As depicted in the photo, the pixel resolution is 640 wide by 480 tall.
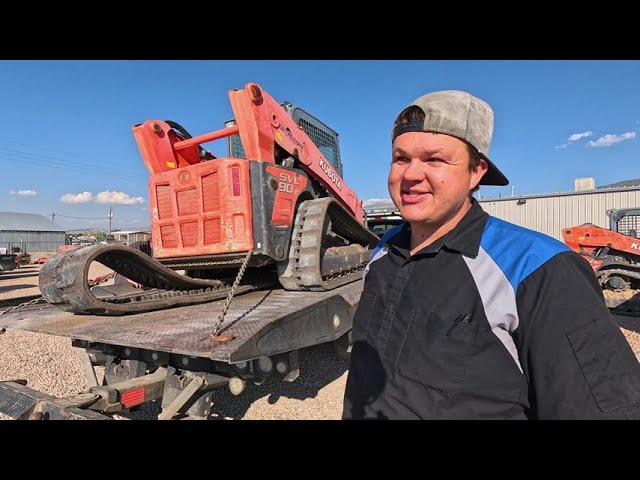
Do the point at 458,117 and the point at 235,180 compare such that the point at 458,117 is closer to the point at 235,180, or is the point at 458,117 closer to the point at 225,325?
the point at 225,325

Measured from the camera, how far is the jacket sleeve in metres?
1.02

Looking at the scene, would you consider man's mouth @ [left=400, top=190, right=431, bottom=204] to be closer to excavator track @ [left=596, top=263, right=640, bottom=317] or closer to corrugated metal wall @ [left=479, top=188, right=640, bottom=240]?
excavator track @ [left=596, top=263, right=640, bottom=317]

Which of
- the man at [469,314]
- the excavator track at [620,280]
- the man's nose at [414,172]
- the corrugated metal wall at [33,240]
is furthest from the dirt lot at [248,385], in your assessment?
the corrugated metal wall at [33,240]

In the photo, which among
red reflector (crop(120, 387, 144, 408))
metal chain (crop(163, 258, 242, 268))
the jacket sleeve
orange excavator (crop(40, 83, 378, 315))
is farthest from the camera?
metal chain (crop(163, 258, 242, 268))

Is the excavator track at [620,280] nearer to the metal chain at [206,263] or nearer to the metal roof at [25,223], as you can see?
the metal chain at [206,263]

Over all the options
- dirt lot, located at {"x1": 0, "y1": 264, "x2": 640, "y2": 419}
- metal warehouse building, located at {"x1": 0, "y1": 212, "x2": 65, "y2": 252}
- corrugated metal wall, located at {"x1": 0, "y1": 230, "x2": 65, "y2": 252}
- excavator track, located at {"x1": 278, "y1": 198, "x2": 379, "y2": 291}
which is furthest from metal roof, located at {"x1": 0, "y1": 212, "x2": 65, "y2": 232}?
excavator track, located at {"x1": 278, "y1": 198, "x2": 379, "y2": 291}

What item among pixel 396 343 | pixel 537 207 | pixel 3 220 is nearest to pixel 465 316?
pixel 396 343

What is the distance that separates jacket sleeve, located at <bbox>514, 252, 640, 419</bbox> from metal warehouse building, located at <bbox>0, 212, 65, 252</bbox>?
49.3m

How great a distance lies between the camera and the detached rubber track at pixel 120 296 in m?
2.99

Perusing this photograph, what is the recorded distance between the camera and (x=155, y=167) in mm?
4695

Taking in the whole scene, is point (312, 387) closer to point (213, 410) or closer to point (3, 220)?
point (213, 410)

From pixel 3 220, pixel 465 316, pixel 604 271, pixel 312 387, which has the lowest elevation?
pixel 312 387

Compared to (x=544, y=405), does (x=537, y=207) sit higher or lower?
higher
